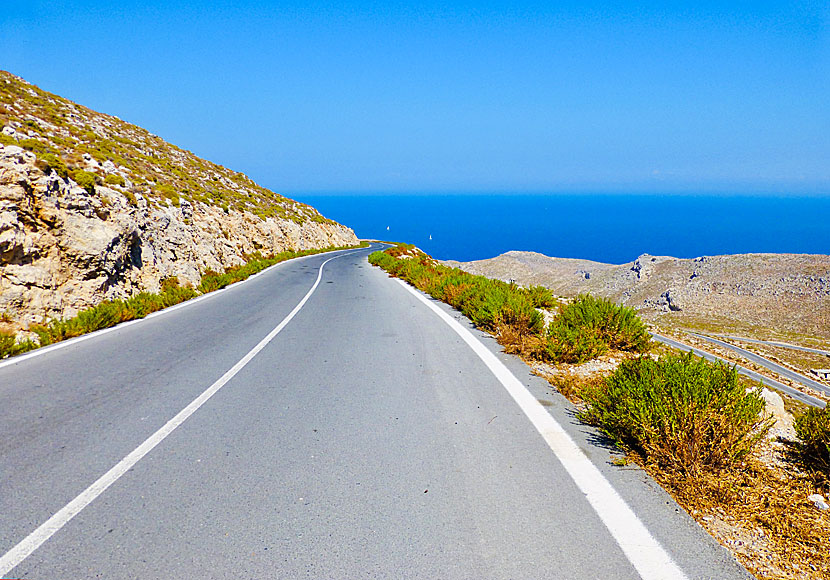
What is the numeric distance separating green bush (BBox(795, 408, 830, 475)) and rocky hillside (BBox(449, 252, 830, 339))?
62657 mm

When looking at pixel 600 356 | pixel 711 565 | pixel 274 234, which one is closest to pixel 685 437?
pixel 711 565

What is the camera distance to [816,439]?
11.8ft

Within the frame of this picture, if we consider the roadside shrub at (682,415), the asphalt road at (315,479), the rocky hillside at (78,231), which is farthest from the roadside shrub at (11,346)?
the roadside shrub at (682,415)

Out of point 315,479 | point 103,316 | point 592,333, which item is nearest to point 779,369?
point 592,333

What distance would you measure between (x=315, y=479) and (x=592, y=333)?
16.8 ft

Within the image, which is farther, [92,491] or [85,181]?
[85,181]

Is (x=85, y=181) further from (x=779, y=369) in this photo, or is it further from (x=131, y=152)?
(x=779, y=369)

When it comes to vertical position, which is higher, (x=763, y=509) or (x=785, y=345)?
(x=763, y=509)

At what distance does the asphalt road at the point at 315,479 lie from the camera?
2492mm

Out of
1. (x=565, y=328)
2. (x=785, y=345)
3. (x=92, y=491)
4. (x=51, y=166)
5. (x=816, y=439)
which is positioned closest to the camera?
(x=92, y=491)

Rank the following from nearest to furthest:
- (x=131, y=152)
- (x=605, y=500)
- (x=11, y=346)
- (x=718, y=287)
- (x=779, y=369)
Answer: (x=605, y=500) < (x=11, y=346) < (x=779, y=369) < (x=131, y=152) < (x=718, y=287)

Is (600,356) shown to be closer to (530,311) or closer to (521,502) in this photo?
(530,311)

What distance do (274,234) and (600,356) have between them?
38368 mm

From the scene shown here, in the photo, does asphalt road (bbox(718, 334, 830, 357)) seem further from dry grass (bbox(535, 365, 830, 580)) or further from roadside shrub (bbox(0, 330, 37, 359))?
roadside shrub (bbox(0, 330, 37, 359))
